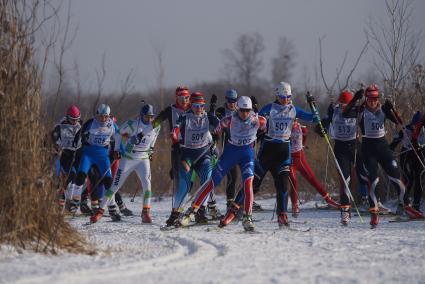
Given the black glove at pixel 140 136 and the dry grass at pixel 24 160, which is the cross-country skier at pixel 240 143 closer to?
the black glove at pixel 140 136

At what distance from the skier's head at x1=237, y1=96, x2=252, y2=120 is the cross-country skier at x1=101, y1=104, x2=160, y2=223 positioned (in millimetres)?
2630

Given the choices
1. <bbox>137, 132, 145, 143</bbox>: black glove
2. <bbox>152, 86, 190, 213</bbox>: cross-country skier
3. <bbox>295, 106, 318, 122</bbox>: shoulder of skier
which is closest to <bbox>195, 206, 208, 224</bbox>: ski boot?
<bbox>152, 86, 190, 213</bbox>: cross-country skier

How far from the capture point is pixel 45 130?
9648mm

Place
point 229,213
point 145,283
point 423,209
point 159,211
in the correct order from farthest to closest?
1. point 159,211
2. point 423,209
3. point 229,213
4. point 145,283

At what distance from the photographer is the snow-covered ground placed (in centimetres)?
753

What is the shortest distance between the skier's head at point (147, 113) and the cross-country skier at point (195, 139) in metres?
0.84

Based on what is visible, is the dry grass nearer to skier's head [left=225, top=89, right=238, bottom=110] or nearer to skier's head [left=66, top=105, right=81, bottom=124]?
skier's head [left=225, top=89, right=238, bottom=110]

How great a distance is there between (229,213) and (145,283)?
5.62 metres

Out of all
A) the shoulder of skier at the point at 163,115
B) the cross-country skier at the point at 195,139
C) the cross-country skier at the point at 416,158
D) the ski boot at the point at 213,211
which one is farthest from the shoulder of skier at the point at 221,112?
the cross-country skier at the point at 416,158

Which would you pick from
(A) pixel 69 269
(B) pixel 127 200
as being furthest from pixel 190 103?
(B) pixel 127 200

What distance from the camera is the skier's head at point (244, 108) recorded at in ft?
41.4

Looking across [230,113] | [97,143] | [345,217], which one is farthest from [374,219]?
[97,143]

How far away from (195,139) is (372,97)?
3200 mm

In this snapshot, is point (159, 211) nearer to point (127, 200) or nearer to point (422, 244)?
point (127, 200)
